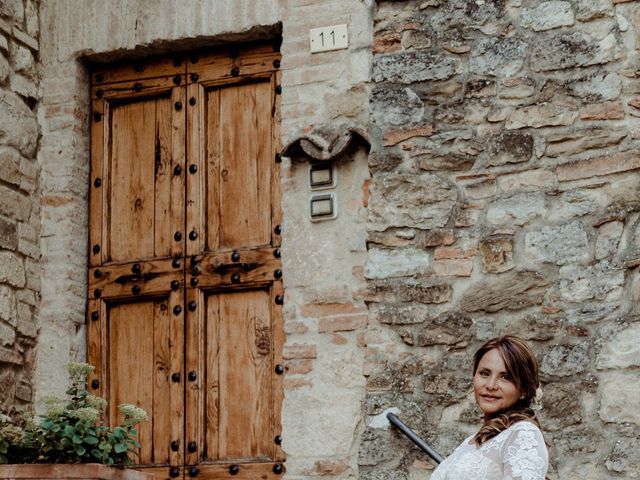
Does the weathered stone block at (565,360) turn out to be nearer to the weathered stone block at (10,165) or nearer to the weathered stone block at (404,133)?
the weathered stone block at (404,133)

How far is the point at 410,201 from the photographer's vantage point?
5.77 metres

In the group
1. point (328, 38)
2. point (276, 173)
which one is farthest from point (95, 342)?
point (328, 38)

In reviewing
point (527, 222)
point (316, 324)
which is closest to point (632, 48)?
point (527, 222)

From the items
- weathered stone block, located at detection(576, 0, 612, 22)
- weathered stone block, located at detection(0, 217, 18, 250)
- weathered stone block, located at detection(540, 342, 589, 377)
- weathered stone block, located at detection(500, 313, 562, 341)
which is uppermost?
weathered stone block, located at detection(576, 0, 612, 22)

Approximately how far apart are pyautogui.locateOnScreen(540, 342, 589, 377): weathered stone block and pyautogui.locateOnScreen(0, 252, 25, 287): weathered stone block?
2.54m

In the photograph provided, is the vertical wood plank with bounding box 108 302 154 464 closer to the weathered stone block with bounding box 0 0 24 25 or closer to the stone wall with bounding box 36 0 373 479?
the stone wall with bounding box 36 0 373 479

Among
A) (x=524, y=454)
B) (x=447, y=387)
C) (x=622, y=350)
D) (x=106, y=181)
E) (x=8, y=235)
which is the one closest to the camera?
(x=524, y=454)

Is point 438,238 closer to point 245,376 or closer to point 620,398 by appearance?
point 620,398

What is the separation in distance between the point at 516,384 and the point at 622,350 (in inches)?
59.1

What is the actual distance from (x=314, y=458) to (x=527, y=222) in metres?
1.37

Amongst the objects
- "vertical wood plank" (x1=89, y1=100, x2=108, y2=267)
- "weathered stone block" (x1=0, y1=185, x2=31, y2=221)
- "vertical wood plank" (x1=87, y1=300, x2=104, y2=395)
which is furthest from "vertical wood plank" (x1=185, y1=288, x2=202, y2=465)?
"weathered stone block" (x1=0, y1=185, x2=31, y2=221)

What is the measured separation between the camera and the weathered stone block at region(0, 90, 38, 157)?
253 inches

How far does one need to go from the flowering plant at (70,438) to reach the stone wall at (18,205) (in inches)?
49.8

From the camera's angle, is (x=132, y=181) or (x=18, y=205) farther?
(x=132, y=181)
